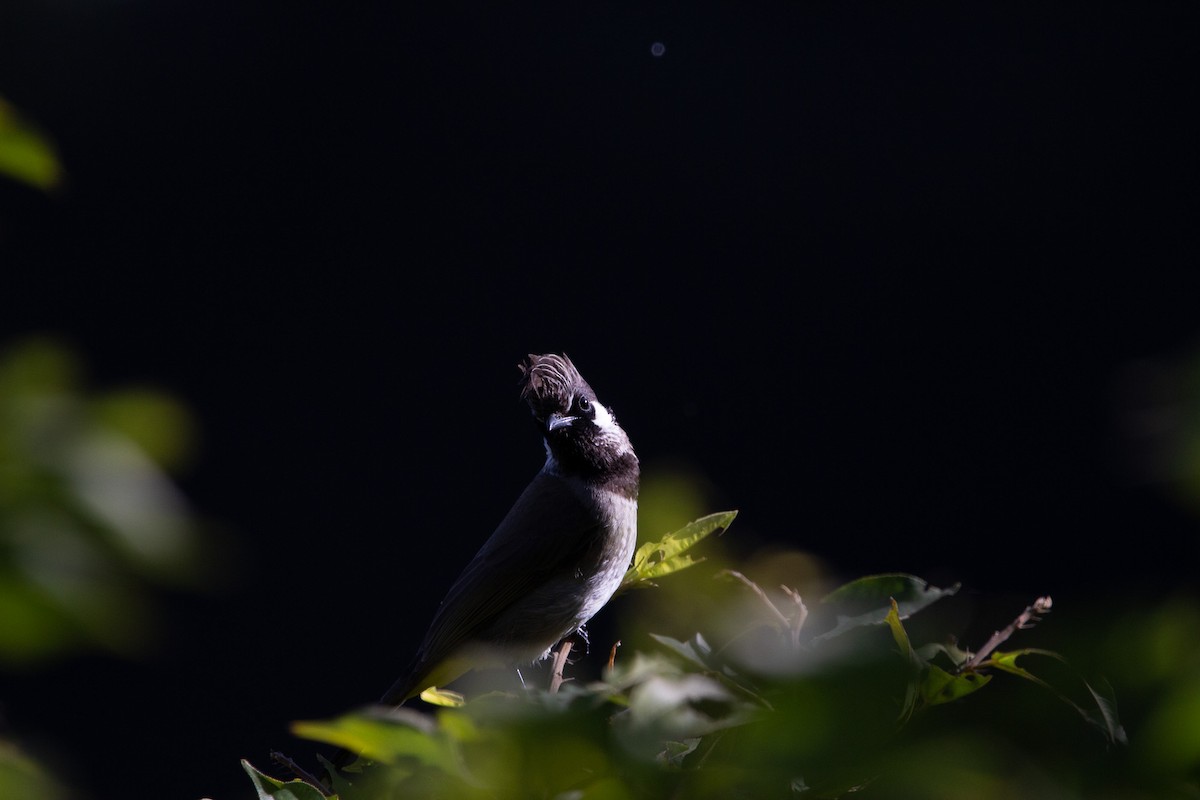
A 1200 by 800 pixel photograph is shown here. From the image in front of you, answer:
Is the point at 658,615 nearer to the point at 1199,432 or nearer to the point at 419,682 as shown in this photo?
the point at 1199,432

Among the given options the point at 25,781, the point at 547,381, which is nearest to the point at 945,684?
the point at 25,781

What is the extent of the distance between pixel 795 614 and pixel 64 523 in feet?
2.01

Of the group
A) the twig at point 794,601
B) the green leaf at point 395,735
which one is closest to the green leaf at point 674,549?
the twig at point 794,601

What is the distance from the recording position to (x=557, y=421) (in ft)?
6.68

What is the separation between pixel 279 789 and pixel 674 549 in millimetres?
462

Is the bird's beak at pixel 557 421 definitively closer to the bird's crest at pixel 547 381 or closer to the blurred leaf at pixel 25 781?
the bird's crest at pixel 547 381

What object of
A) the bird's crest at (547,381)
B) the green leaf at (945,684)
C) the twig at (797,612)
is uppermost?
the green leaf at (945,684)

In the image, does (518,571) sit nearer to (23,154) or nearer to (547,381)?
(547,381)

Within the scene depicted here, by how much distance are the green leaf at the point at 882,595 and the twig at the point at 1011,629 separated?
94 mm

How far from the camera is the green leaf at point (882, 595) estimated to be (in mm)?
799

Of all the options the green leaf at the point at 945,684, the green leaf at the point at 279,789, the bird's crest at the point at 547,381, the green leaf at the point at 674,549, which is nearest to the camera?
the green leaf at the point at 945,684

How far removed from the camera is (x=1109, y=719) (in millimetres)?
323

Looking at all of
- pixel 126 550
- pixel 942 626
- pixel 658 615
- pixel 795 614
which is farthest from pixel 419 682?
pixel 126 550

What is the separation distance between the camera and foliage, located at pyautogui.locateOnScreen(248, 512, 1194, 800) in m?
0.32
